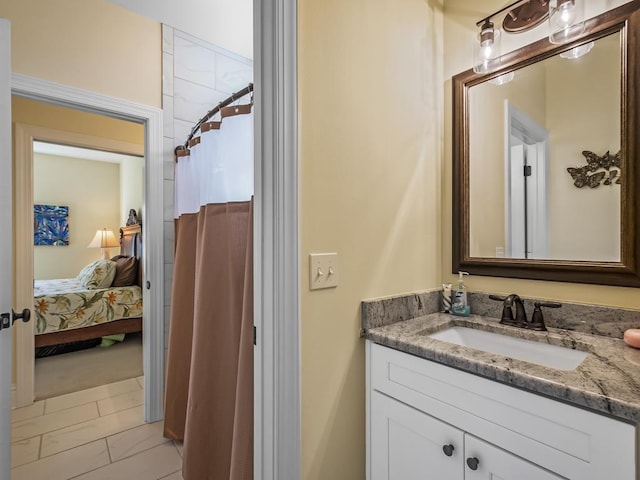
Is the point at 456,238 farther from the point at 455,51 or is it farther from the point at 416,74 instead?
the point at 455,51

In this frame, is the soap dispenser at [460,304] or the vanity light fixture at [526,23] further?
the soap dispenser at [460,304]

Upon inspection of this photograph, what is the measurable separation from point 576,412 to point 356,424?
2.22ft

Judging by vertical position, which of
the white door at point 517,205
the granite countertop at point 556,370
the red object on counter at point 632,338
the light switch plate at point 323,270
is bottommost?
the granite countertop at point 556,370

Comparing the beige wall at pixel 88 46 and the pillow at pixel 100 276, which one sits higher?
the beige wall at pixel 88 46

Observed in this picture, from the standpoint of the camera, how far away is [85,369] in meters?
3.07

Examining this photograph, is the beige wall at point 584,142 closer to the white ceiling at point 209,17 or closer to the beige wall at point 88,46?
the white ceiling at point 209,17

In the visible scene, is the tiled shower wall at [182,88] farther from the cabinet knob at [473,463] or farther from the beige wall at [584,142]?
the beige wall at [584,142]

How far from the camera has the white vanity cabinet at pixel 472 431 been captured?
68 cm

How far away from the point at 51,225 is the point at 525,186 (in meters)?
6.84

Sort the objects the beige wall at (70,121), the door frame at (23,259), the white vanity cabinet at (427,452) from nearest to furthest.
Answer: the white vanity cabinet at (427,452)
the door frame at (23,259)
the beige wall at (70,121)

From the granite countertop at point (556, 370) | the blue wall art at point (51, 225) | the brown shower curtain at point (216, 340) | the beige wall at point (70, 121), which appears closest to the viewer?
the granite countertop at point (556, 370)

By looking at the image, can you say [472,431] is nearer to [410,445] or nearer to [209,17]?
[410,445]

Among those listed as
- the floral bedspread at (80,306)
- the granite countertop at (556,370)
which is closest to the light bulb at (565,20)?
the granite countertop at (556,370)

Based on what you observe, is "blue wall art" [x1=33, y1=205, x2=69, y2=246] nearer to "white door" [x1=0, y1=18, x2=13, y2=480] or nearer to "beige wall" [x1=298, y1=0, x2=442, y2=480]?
"white door" [x1=0, y1=18, x2=13, y2=480]
